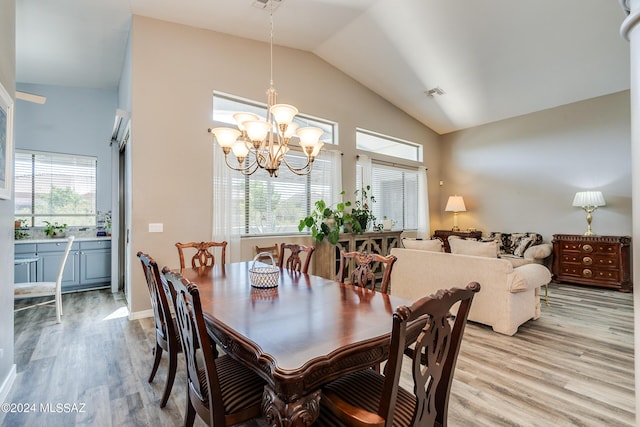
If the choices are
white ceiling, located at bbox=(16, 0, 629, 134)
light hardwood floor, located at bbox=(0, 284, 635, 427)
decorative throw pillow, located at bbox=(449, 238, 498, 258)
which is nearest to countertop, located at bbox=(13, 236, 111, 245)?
light hardwood floor, located at bbox=(0, 284, 635, 427)

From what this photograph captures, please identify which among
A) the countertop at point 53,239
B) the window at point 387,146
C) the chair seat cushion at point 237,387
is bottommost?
the chair seat cushion at point 237,387

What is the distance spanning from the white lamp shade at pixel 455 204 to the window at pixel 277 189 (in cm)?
299

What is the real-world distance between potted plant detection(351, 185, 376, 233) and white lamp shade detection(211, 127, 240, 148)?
2.95 meters

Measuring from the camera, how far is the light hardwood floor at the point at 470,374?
1.93 m

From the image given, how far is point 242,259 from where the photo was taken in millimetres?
4453

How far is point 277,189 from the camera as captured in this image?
16.0ft

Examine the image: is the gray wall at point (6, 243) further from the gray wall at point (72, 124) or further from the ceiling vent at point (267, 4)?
the gray wall at point (72, 124)

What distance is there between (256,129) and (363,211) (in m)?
3.43

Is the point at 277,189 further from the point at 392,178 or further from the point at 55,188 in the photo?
the point at 55,188

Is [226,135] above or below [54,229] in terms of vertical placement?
above

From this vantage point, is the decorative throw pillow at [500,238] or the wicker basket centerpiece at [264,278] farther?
the decorative throw pillow at [500,238]

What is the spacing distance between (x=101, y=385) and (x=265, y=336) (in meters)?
1.86

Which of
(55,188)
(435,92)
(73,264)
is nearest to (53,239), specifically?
(73,264)

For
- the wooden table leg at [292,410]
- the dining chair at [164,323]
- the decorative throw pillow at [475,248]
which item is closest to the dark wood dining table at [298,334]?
the wooden table leg at [292,410]
